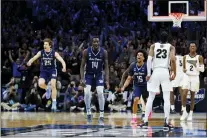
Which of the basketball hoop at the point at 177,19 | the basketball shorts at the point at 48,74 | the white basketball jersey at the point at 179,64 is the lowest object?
the basketball shorts at the point at 48,74

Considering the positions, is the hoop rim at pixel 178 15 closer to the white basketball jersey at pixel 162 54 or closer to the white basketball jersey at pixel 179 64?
the white basketball jersey at pixel 179 64

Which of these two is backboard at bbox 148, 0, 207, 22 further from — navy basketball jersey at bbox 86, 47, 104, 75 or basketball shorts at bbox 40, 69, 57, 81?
navy basketball jersey at bbox 86, 47, 104, 75

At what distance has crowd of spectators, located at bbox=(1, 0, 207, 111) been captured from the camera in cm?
2269

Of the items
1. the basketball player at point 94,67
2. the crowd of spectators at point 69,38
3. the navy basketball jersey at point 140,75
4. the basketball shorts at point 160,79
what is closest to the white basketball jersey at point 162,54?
the basketball shorts at point 160,79

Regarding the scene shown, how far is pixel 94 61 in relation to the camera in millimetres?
14680

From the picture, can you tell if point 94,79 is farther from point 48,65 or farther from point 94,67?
point 48,65

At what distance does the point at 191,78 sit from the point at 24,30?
14.1 meters

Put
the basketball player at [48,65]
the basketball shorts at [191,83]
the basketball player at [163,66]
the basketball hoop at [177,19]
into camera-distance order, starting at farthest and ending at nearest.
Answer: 1. the basketball hoop at [177,19]
2. the basketball player at [48,65]
3. the basketball shorts at [191,83]
4. the basketball player at [163,66]

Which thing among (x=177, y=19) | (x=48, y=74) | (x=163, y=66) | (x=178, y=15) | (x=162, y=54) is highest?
(x=178, y=15)

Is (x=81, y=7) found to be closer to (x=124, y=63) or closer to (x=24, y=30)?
(x=24, y=30)

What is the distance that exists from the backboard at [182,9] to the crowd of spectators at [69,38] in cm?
124

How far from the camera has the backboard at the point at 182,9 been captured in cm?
2129

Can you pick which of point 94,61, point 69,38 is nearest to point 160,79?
point 94,61

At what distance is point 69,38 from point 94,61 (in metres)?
12.6
